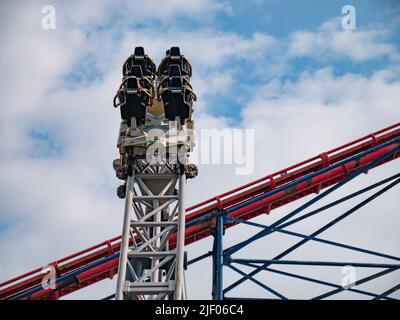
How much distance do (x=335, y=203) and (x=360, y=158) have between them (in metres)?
1.73

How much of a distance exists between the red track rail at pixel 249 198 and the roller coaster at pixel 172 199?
28 millimetres

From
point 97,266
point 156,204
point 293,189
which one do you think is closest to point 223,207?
point 293,189

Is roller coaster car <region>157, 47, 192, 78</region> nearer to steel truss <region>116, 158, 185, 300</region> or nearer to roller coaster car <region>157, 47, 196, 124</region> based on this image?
roller coaster car <region>157, 47, 196, 124</region>

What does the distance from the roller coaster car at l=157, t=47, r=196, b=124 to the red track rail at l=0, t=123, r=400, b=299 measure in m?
4.61

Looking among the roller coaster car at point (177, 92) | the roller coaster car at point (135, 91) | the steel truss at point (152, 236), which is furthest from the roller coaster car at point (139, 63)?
the steel truss at point (152, 236)

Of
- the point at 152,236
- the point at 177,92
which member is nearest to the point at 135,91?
the point at 177,92

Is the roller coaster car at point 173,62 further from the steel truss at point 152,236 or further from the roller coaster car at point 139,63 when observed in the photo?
the steel truss at point 152,236

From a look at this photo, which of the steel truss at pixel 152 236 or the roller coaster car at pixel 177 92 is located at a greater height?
the roller coaster car at pixel 177 92

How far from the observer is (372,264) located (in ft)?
58.1

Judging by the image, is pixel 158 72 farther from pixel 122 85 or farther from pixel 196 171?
pixel 196 171

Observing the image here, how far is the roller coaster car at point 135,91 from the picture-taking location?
1411 cm

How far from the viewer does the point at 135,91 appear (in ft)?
46.2

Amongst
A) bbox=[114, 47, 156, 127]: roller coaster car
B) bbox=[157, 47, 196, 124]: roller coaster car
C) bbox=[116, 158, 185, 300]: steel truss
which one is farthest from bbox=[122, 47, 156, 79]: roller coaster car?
bbox=[116, 158, 185, 300]: steel truss

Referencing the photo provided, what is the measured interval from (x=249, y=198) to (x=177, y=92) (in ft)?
19.1
